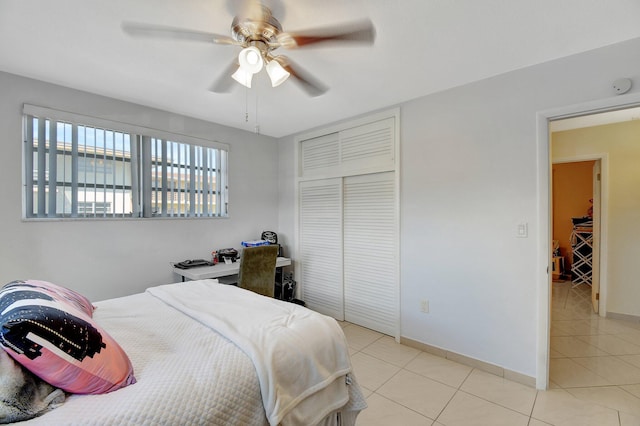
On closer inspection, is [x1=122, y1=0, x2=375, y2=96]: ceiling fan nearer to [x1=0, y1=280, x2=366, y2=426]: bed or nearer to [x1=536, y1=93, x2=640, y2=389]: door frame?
[x1=0, y1=280, x2=366, y2=426]: bed

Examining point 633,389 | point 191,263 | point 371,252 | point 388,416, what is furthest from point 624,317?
point 191,263

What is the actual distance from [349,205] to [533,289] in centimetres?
187

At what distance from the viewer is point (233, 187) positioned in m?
3.68

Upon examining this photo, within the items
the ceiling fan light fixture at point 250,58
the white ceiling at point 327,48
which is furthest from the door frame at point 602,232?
the ceiling fan light fixture at point 250,58

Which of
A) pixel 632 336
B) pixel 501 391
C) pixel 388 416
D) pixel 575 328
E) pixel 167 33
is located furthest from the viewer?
pixel 575 328

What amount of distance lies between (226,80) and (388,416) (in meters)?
2.42

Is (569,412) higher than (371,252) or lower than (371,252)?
lower

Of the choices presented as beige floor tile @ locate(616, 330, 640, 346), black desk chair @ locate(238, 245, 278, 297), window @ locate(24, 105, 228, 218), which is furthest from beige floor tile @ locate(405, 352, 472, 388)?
window @ locate(24, 105, 228, 218)

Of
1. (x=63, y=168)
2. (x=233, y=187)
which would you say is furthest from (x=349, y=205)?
(x=63, y=168)

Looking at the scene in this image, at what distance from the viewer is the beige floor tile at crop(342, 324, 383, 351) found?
2830 millimetres

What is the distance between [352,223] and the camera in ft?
11.0

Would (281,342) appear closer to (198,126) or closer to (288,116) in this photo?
(288,116)

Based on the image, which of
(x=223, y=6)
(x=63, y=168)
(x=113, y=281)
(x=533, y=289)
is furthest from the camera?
(x=113, y=281)

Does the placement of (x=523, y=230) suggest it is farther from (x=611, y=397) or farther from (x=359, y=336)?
(x=359, y=336)
